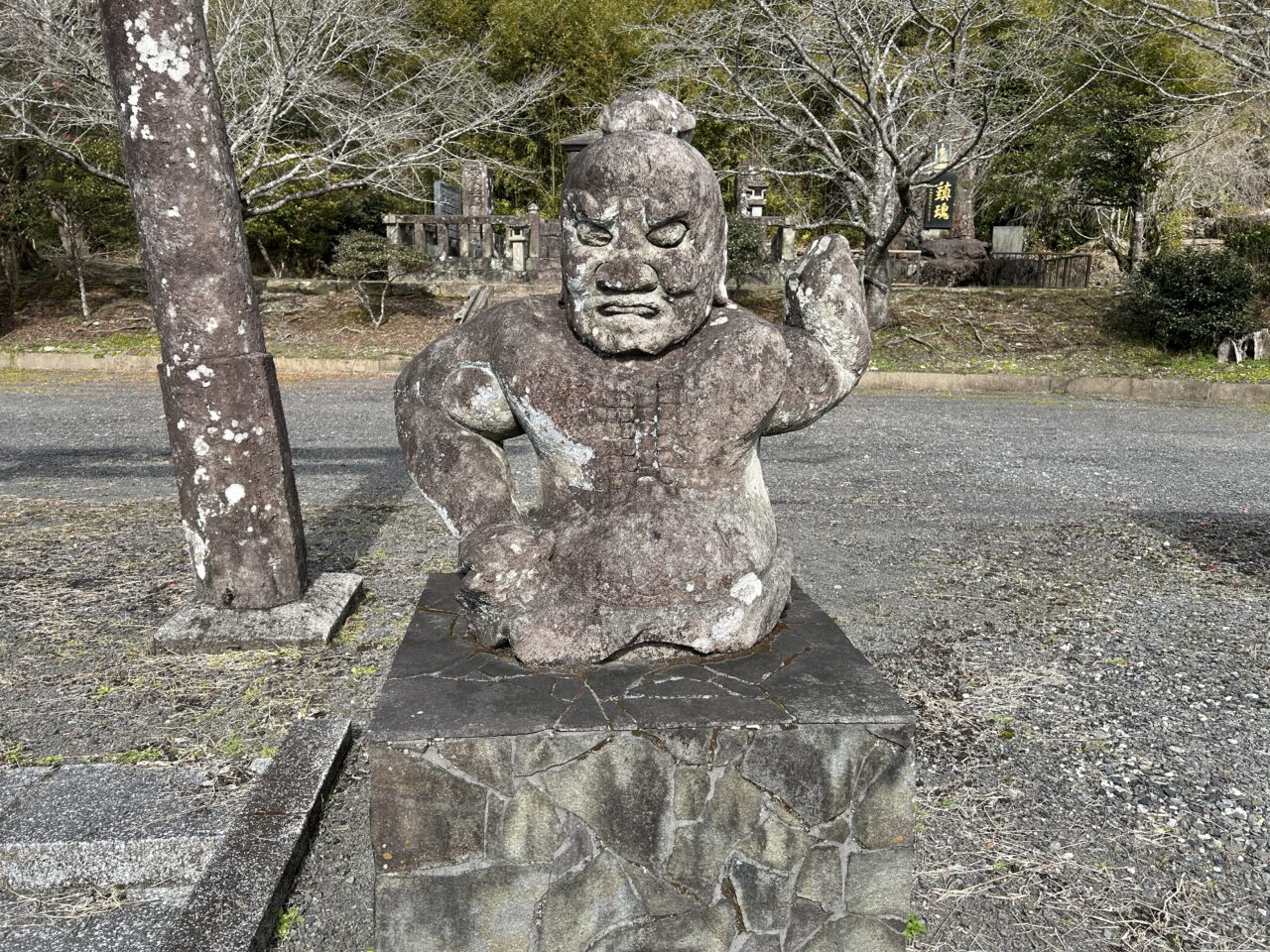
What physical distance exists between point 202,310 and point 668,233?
9.43ft

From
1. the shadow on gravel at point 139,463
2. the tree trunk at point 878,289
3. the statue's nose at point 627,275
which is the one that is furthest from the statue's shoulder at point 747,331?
the tree trunk at point 878,289

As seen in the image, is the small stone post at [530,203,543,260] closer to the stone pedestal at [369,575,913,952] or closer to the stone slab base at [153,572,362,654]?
the stone slab base at [153,572,362,654]

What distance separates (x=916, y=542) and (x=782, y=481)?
1.87 m

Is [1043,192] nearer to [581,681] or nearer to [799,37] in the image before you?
[799,37]

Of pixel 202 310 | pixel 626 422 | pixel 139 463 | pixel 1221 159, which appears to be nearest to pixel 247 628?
pixel 202 310

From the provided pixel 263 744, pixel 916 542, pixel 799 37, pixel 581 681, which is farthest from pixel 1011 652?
pixel 799 37

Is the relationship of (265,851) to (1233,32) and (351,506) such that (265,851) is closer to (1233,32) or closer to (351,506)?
(351,506)

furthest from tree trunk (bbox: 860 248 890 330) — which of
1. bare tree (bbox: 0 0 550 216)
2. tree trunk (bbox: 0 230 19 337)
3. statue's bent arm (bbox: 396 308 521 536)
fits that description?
tree trunk (bbox: 0 230 19 337)

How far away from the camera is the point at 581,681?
8.08 ft

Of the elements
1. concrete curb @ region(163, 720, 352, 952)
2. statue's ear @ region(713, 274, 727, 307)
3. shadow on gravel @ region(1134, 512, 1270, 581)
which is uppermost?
statue's ear @ region(713, 274, 727, 307)

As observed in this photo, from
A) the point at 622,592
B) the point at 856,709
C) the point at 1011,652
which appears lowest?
the point at 1011,652

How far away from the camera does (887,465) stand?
28.7ft

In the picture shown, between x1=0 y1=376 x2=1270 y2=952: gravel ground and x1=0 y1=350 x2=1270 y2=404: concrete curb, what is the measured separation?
10.8 feet

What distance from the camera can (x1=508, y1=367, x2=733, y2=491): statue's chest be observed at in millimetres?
2557
